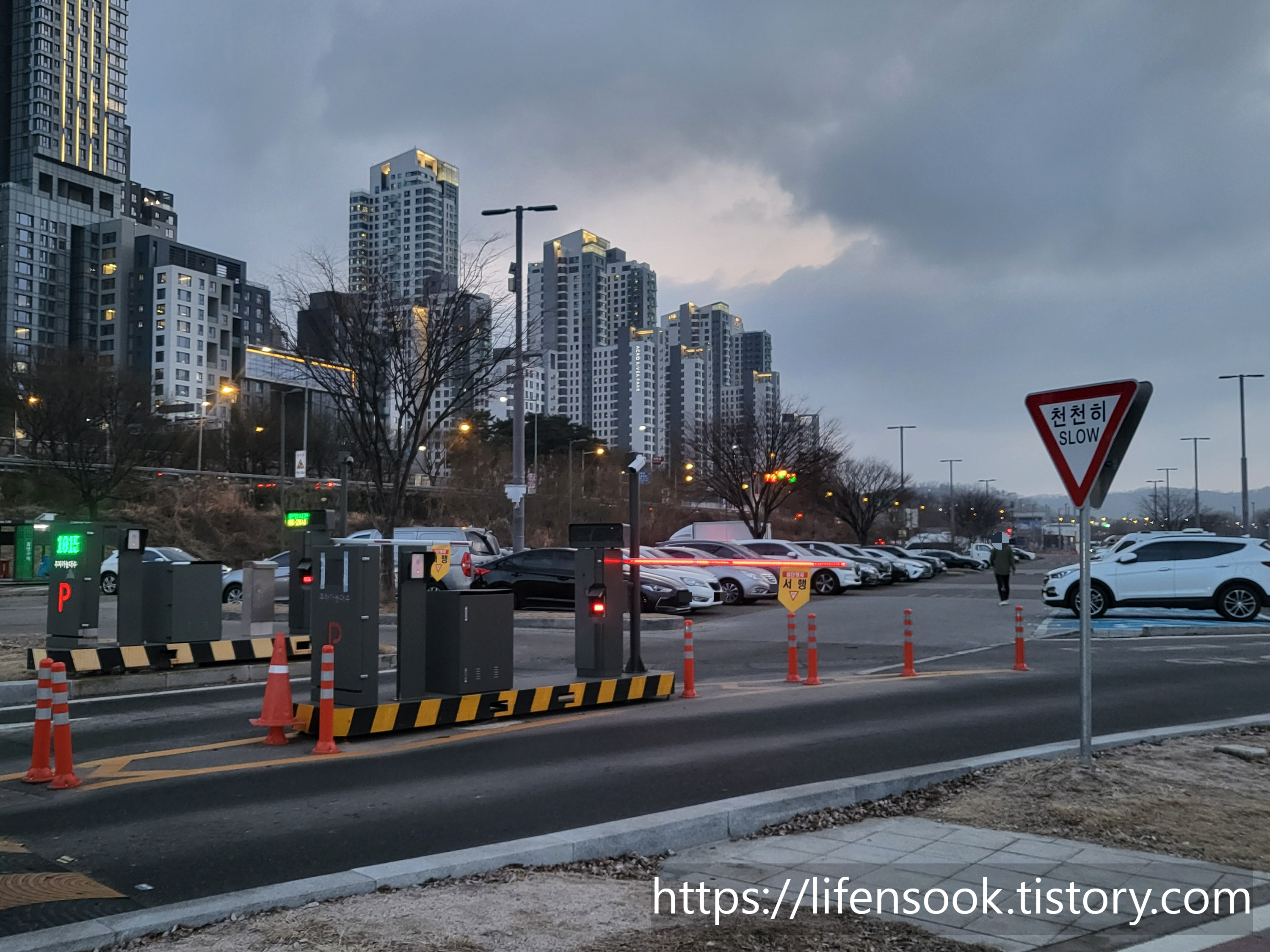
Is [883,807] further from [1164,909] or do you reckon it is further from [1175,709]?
[1175,709]

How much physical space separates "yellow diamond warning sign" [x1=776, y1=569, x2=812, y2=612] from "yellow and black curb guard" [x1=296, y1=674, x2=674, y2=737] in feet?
9.50

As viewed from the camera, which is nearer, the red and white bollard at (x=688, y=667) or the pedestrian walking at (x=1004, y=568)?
the red and white bollard at (x=688, y=667)

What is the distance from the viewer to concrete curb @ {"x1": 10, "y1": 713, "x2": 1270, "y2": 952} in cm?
459

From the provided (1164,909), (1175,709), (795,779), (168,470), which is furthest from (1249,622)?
(168,470)

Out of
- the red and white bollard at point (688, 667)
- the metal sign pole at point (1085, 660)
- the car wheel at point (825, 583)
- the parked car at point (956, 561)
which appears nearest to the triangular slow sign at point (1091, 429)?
the metal sign pole at point (1085, 660)

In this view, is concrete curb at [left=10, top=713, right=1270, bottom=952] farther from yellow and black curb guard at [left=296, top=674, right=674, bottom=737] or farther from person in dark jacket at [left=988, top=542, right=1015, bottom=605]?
person in dark jacket at [left=988, top=542, right=1015, bottom=605]

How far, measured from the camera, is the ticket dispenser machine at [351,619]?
9.99 metres

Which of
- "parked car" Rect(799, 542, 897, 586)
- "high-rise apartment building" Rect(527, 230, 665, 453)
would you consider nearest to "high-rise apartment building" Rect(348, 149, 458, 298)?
"high-rise apartment building" Rect(527, 230, 665, 453)

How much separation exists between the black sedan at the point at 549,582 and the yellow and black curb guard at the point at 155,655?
10.1 metres

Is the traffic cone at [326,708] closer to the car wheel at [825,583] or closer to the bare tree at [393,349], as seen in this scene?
the bare tree at [393,349]

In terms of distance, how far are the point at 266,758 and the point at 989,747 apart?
20.8ft

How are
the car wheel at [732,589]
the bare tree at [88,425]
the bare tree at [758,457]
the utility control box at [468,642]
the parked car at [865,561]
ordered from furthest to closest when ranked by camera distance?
Answer: the bare tree at [758,457], the bare tree at [88,425], the parked car at [865,561], the car wheel at [732,589], the utility control box at [468,642]

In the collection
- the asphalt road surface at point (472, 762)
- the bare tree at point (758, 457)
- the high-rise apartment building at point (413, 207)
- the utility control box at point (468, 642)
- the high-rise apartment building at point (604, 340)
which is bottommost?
the asphalt road surface at point (472, 762)

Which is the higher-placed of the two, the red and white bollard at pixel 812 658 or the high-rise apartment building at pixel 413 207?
the high-rise apartment building at pixel 413 207
